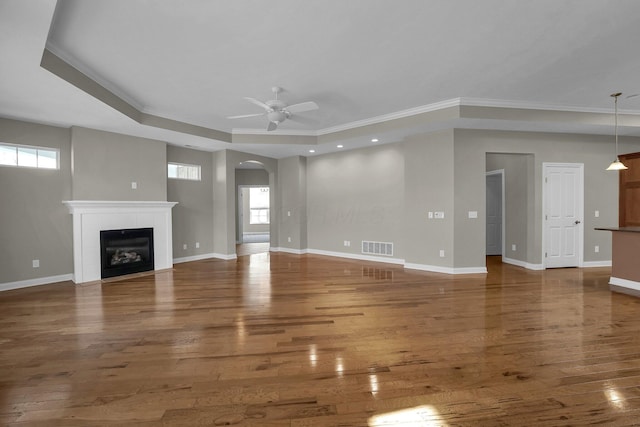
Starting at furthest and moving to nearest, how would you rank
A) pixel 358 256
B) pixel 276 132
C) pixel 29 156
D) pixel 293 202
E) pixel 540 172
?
pixel 293 202
pixel 358 256
pixel 276 132
pixel 540 172
pixel 29 156

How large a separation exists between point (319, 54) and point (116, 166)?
4.55 meters

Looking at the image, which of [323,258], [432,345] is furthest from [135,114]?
[432,345]

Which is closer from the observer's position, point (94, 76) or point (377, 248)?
point (94, 76)

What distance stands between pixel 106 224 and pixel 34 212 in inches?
38.9

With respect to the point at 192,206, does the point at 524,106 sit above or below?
above

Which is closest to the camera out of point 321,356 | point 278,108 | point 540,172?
point 321,356

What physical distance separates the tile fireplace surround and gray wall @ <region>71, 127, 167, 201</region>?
0.22 metres

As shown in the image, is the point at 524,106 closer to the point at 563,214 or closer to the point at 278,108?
the point at 563,214

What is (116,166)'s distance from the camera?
5406 mm

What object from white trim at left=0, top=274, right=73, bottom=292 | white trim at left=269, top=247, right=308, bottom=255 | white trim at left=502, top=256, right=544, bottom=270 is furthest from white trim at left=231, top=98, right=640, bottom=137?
white trim at left=0, top=274, right=73, bottom=292

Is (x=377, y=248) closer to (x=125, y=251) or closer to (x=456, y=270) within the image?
(x=456, y=270)

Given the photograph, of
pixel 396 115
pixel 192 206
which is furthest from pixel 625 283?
pixel 192 206

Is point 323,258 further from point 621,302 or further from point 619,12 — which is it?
point 619,12

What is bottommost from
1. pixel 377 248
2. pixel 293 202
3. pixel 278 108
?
pixel 377 248
